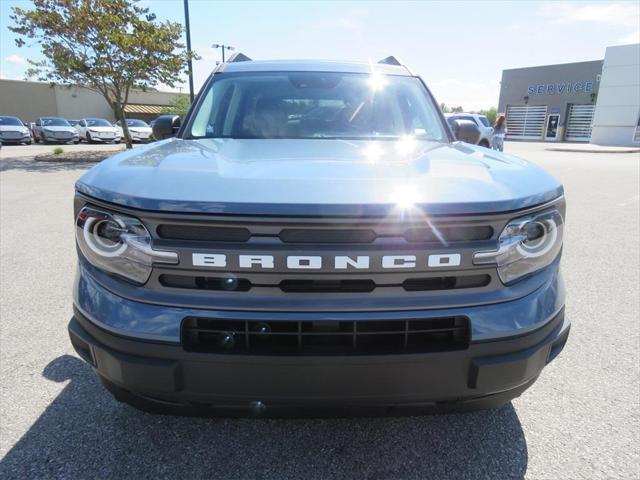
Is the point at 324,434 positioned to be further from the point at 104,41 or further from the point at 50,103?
the point at 50,103

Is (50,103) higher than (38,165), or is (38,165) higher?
(50,103)

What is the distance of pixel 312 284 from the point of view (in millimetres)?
1484

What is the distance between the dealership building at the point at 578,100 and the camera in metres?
34.9

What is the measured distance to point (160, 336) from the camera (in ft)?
4.83

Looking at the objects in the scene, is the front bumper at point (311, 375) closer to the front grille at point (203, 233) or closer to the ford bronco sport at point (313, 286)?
the ford bronco sport at point (313, 286)

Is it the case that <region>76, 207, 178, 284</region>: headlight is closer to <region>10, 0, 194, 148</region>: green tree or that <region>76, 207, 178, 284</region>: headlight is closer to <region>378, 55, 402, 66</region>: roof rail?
<region>378, 55, 402, 66</region>: roof rail

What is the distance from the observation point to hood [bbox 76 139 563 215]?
1429 mm

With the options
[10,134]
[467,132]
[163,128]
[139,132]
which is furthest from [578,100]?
[163,128]

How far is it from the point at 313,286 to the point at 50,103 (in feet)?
176

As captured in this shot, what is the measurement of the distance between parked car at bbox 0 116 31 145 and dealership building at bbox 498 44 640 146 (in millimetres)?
42424

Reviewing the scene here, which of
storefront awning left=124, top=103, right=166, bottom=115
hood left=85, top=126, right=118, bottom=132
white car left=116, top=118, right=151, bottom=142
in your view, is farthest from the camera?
storefront awning left=124, top=103, right=166, bottom=115

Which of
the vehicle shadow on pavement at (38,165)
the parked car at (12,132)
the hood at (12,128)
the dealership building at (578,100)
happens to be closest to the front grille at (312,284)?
the vehicle shadow on pavement at (38,165)

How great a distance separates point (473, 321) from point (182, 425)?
1.50 m

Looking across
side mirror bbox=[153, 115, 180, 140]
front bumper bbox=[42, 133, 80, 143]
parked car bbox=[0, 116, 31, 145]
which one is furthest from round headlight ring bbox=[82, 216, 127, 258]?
parked car bbox=[0, 116, 31, 145]
